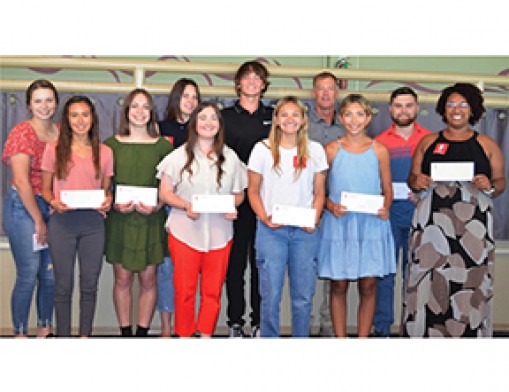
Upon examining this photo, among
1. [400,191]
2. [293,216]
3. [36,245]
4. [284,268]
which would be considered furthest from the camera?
[400,191]

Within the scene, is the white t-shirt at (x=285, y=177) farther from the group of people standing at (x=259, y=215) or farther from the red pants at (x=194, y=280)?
the red pants at (x=194, y=280)

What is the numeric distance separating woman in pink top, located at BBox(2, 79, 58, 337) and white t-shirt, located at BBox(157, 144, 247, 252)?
770mm

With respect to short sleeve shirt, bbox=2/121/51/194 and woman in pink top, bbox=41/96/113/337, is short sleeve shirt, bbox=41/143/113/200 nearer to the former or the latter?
woman in pink top, bbox=41/96/113/337

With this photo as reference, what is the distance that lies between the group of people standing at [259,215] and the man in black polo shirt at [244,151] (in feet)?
0.11

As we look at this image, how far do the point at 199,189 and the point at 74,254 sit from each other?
82 cm

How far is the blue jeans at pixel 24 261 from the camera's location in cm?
335

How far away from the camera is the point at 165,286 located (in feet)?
12.1

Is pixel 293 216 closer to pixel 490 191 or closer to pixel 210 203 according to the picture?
pixel 210 203

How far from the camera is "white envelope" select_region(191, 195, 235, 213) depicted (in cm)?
317

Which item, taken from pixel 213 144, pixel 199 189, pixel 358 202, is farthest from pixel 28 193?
pixel 358 202

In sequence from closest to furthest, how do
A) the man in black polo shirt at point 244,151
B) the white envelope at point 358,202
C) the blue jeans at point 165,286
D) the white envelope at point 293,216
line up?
1. the white envelope at point 293,216
2. the white envelope at point 358,202
3. the man in black polo shirt at point 244,151
4. the blue jeans at point 165,286

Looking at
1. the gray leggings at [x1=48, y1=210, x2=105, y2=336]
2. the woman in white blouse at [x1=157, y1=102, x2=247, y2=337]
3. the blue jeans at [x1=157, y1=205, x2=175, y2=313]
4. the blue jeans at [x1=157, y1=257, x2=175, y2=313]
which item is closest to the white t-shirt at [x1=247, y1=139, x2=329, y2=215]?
the woman in white blouse at [x1=157, y1=102, x2=247, y2=337]

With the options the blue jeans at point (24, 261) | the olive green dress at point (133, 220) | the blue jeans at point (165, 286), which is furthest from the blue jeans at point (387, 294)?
the blue jeans at point (24, 261)

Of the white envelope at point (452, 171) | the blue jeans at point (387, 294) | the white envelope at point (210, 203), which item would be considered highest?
the white envelope at point (452, 171)
